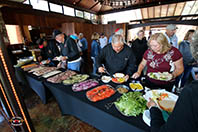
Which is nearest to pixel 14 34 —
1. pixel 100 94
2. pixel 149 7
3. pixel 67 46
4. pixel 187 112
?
pixel 67 46

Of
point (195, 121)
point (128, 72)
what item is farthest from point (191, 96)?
point (128, 72)

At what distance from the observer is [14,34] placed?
14.4 feet

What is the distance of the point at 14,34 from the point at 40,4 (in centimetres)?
216

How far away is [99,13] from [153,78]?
9.62 meters

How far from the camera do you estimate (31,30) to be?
16.3 feet

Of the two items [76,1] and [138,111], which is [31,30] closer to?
[76,1]

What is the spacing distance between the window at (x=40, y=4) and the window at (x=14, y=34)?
148 cm

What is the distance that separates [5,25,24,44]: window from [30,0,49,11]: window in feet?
4.85

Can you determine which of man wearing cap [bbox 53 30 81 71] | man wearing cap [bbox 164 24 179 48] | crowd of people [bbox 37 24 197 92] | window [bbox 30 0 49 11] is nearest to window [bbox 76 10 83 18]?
window [bbox 30 0 49 11]

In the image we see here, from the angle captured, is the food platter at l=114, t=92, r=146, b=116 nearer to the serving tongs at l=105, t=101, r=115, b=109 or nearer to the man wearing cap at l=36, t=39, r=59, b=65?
the serving tongs at l=105, t=101, r=115, b=109

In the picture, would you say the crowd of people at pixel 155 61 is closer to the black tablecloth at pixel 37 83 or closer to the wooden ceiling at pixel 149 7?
the black tablecloth at pixel 37 83

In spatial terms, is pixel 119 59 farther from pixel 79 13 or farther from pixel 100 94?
pixel 79 13

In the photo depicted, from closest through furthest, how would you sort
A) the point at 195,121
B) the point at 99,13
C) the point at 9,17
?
the point at 195,121, the point at 9,17, the point at 99,13

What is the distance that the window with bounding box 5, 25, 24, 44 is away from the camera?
4242mm
